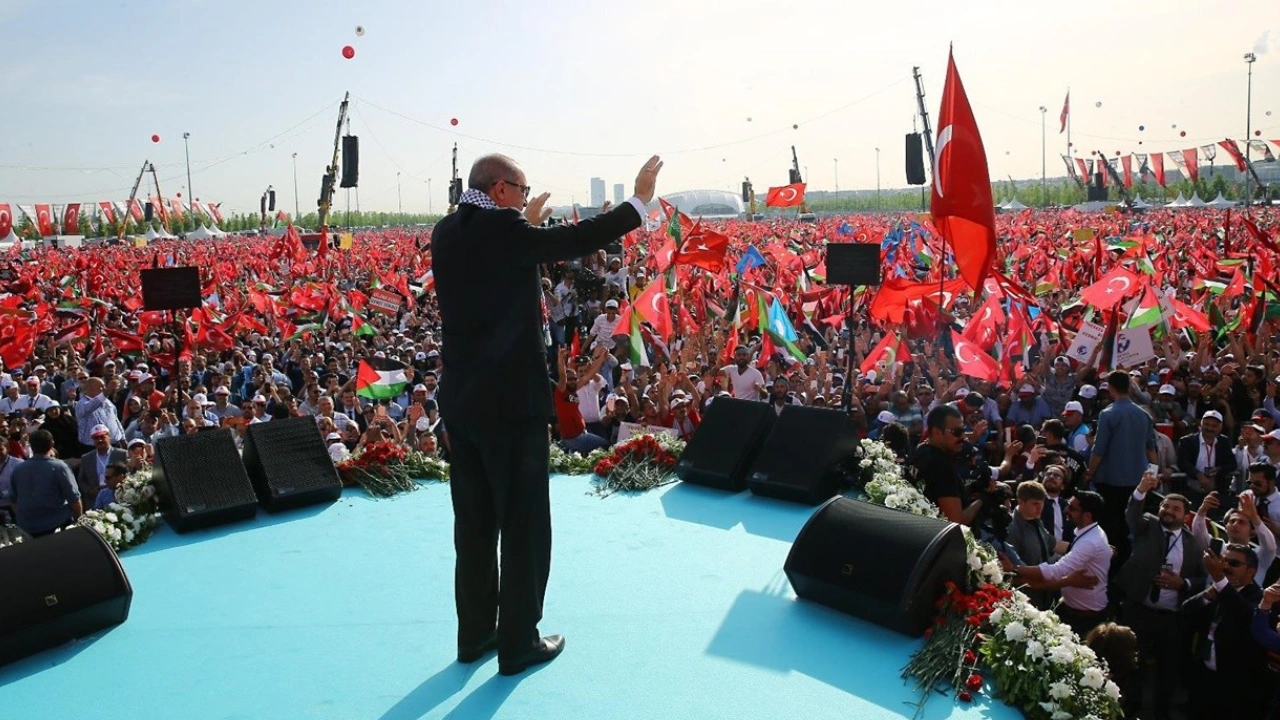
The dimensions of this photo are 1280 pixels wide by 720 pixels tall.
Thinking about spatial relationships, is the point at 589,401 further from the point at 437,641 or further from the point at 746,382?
the point at 437,641

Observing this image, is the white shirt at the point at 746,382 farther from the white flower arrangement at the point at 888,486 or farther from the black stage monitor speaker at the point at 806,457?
the black stage monitor speaker at the point at 806,457

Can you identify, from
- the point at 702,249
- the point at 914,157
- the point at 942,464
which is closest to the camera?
the point at 942,464

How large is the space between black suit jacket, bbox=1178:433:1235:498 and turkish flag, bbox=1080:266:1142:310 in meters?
4.14

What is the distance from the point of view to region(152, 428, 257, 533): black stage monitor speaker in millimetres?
6223

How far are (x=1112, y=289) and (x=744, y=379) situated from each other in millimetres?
5649

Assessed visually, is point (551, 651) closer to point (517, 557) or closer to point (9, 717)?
point (517, 557)

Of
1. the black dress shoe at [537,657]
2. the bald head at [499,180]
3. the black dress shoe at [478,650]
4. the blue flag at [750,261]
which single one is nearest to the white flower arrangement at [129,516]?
the black dress shoe at [478,650]

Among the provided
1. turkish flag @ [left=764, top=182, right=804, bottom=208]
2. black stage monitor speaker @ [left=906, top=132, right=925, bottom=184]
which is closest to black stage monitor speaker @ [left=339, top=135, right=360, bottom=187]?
turkish flag @ [left=764, top=182, right=804, bottom=208]

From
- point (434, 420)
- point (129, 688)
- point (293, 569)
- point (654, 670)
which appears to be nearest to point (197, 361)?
point (434, 420)

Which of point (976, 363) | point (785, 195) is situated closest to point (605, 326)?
point (976, 363)

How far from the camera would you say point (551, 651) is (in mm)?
4258

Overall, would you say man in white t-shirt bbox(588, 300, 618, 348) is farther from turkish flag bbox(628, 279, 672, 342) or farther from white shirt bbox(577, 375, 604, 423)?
white shirt bbox(577, 375, 604, 423)

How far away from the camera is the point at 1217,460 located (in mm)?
9656

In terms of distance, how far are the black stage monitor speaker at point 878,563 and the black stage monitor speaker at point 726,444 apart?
197cm
